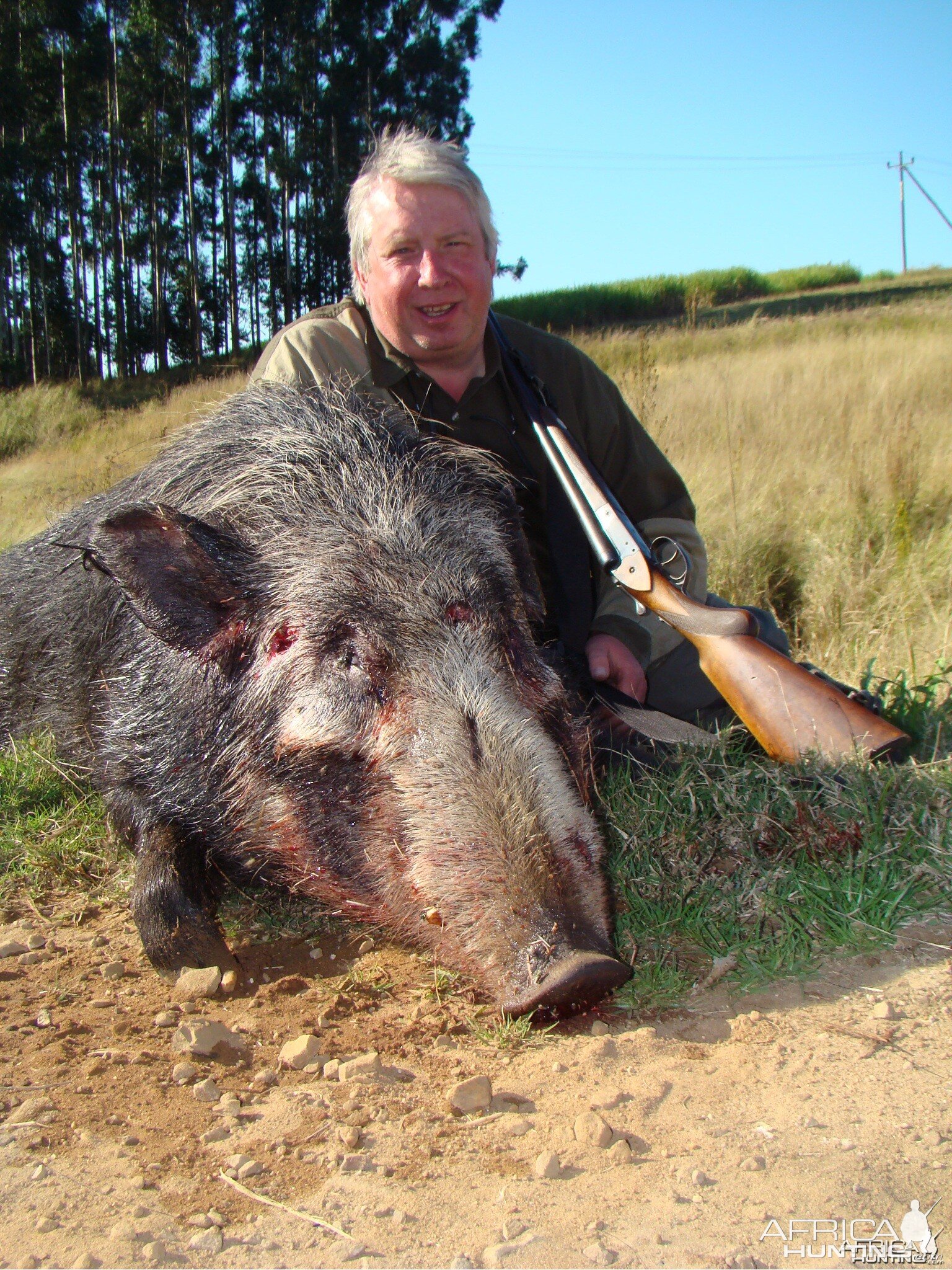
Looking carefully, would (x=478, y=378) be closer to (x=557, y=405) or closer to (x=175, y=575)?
(x=557, y=405)

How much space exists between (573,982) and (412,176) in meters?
3.25

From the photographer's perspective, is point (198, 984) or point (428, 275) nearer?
point (198, 984)

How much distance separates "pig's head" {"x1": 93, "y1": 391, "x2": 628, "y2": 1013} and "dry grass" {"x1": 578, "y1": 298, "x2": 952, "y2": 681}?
2320 millimetres

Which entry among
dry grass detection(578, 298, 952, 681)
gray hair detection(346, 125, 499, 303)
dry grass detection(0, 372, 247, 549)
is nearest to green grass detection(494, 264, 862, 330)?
dry grass detection(0, 372, 247, 549)

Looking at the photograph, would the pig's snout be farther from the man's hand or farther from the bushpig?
the man's hand

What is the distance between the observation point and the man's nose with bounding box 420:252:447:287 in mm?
3740

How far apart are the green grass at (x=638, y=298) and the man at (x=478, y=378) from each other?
23360mm

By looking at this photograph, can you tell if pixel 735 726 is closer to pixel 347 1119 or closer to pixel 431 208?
pixel 347 1119

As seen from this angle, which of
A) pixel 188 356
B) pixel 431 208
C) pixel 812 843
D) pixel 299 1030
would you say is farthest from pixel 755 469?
pixel 188 356

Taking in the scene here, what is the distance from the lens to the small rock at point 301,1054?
2092mm

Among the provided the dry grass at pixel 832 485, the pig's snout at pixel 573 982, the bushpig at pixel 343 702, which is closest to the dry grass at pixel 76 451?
the bushpig at pixel 343 702

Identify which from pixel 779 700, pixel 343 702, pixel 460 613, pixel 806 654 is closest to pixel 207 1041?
pixel 343 702

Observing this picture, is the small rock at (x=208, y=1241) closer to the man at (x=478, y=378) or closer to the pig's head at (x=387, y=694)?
the pig's head at (x=387, y=694)

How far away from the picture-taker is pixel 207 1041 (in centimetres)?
216
